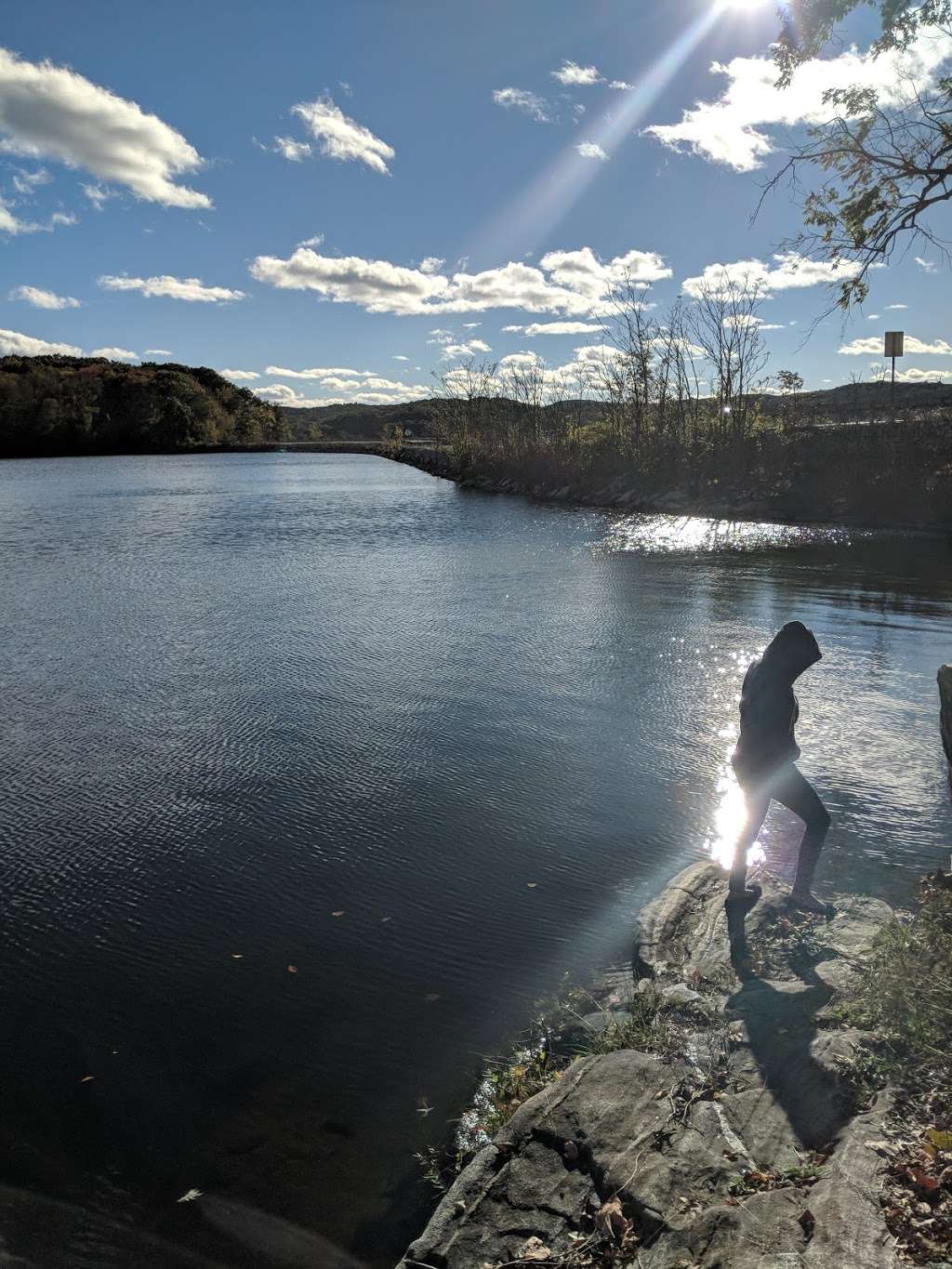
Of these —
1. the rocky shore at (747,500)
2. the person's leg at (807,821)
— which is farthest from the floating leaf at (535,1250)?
the rocky shore at (747,500)

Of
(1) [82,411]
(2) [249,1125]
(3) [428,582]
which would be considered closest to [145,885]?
(2) [249,1125]

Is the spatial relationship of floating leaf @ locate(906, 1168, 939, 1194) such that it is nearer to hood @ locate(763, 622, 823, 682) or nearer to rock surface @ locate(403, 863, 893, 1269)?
rock surface @ locate(403, 863, 893, 1269)

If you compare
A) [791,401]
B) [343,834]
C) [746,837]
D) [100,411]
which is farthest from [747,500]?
[100,411]

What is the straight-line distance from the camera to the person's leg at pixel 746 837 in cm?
498

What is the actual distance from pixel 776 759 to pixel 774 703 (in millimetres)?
333

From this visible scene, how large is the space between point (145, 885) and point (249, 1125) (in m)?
2.44

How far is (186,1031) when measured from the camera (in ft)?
14.1

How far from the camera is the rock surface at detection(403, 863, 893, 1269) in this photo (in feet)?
8.46

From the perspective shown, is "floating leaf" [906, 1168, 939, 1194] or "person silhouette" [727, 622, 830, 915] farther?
"person silhouette" [727, 622, 830, 915]

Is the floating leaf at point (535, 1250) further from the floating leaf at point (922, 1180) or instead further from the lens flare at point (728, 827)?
the lens flare at point (728, 827)

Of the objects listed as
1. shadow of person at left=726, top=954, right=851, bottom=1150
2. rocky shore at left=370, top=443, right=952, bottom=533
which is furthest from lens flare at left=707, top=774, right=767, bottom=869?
rocky shore at left=370, top=443, right=952, bottom=533

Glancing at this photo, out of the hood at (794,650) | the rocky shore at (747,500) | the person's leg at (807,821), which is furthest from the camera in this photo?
the rocky shore at (747,500)

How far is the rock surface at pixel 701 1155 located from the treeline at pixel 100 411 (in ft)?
369

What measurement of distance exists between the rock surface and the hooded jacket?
1.23 meters
